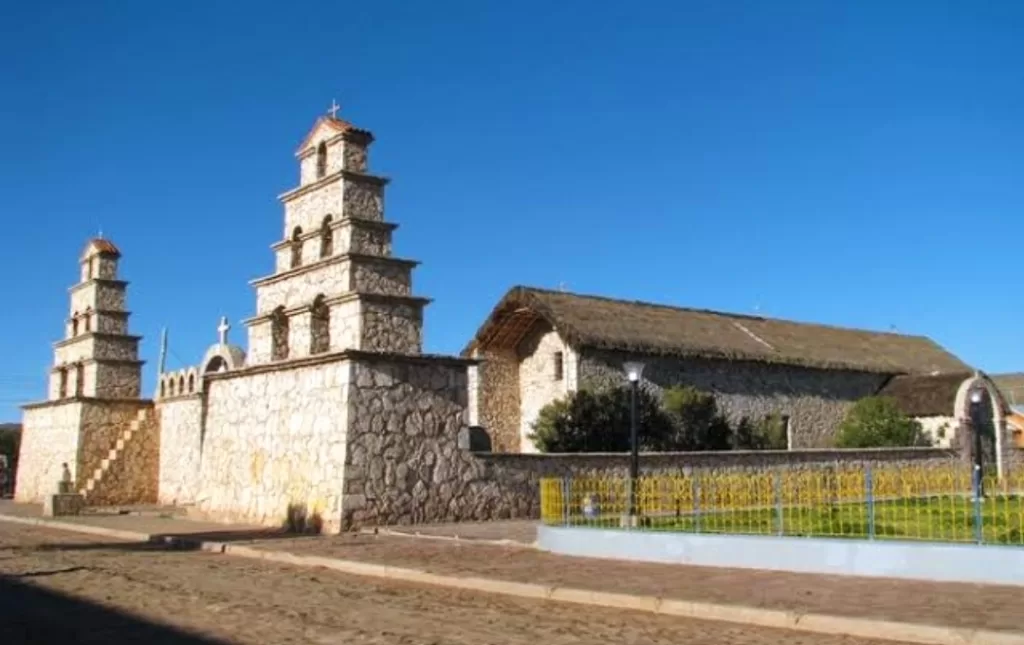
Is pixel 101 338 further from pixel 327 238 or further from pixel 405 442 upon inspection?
pixel 405 442

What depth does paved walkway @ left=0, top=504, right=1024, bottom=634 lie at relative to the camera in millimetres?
8859

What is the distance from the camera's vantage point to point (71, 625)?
8.91 m

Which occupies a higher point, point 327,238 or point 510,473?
point 327,238

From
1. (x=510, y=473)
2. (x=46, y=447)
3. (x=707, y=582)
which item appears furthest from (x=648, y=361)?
(x=707, y=582)

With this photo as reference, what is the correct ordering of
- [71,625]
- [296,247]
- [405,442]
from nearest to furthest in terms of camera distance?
[71,625] → [405,442] → [296,247]

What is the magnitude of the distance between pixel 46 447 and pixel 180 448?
5367 millimetres

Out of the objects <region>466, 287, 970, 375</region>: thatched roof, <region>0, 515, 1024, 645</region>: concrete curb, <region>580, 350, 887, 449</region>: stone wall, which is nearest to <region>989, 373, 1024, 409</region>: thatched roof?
<region>466, 287, 970, 375</region>: thatched roof

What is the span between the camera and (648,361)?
31.6m

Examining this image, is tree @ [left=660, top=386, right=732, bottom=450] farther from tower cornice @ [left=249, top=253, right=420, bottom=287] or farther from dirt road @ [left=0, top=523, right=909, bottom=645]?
dirt road @ [left=0, top=523, right=909, bottom=645]

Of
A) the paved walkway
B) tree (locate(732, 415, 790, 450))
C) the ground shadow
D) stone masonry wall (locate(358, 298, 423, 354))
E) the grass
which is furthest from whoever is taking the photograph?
tree (locate(732, 415, 790, 450))

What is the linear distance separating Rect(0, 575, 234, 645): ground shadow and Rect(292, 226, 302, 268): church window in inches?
429

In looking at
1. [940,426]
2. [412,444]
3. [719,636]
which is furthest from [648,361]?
[719,636]

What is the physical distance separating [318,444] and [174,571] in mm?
5629

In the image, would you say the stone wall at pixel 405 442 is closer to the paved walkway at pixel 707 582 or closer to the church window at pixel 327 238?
the paved walkway at pixel 707 582
